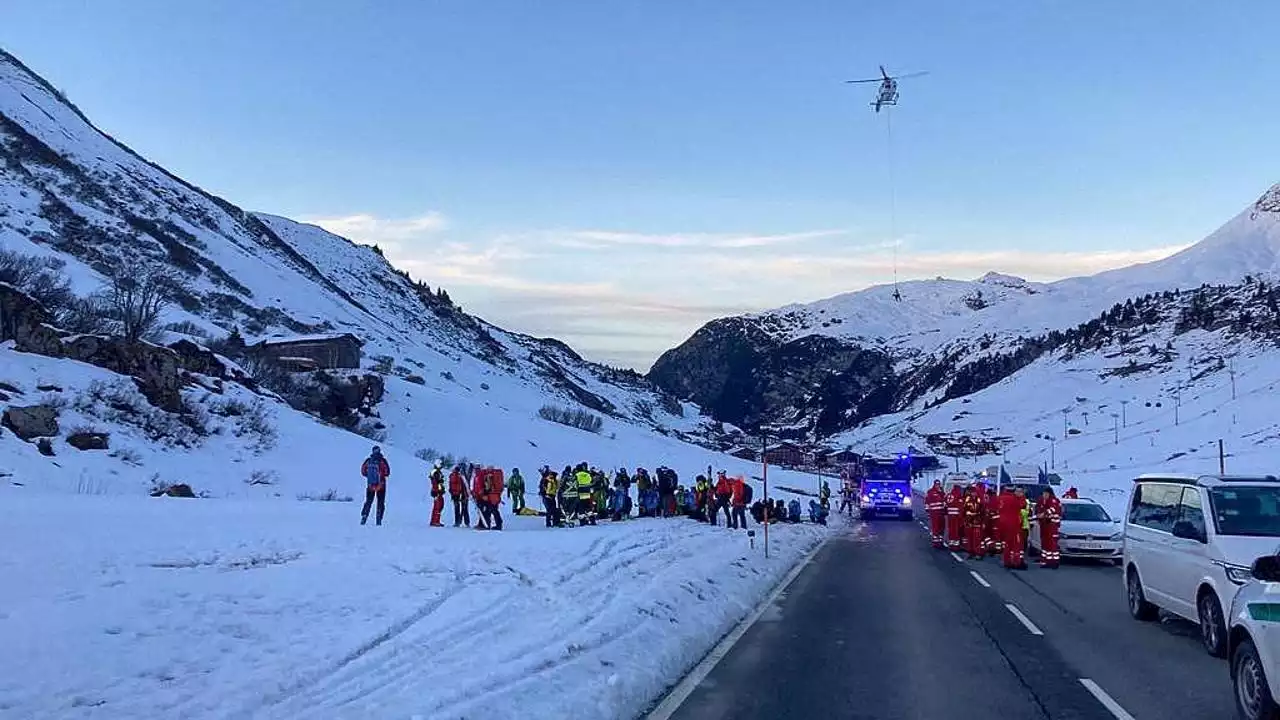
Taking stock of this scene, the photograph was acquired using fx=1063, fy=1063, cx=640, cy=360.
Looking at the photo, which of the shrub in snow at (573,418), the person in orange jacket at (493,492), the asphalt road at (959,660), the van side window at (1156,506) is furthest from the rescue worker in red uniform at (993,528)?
the shrub in snow at (573,418)

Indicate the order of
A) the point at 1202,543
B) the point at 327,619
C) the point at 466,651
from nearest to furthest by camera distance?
1. the point at 466,651
2. the point at 327,619
3. the point at 1202,543

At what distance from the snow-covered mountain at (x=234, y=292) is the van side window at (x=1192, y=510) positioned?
918 inches

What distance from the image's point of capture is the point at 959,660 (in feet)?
35.5

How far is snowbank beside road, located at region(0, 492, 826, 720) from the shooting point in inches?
316

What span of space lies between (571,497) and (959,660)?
56.6 feet

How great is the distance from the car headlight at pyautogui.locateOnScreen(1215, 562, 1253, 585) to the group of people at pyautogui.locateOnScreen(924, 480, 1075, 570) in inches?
403

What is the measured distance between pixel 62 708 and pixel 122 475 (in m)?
20.6

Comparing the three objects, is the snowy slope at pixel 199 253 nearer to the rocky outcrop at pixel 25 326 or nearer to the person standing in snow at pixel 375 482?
the rocky outcrop at pixel 25 326

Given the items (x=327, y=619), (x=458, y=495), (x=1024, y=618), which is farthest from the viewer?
(x=458, y=495)

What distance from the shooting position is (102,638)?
9.03 meters

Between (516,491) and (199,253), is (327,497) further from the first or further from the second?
(199,253)

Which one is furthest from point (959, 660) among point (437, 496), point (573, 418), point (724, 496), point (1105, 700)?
point (573, 418)

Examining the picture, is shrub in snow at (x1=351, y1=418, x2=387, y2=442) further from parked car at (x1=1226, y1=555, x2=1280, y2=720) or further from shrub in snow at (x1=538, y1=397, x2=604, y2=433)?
parked car at (x1=1226, y1=555, x2=1280, y2=720)

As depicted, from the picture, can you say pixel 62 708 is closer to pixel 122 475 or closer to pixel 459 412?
pixel 122 475
